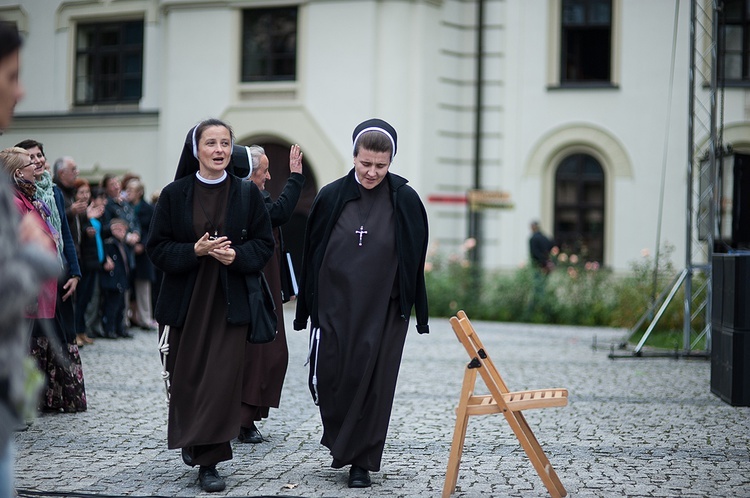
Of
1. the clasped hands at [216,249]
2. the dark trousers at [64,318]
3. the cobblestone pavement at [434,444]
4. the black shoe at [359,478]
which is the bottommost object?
the cobblestone pavement at [434,444]

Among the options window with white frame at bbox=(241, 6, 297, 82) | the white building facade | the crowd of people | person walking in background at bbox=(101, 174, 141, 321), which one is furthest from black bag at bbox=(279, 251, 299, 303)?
window with white frame at bbox=(241, 6, 297, 82)

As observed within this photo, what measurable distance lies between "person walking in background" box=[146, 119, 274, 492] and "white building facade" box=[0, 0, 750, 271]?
16.2m

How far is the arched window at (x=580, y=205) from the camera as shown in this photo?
2288 cm

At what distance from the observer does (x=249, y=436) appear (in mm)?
7629

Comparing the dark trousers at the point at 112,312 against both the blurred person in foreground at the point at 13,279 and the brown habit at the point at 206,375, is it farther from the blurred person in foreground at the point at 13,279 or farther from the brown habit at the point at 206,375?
the blurred person in foreground at the point at 13,279

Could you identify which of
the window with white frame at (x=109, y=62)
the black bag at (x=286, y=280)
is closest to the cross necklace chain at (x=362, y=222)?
the black bag at (x=286, y=280)

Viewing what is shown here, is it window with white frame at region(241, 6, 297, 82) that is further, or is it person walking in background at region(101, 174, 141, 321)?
window with white frame at region(241, 6, 297, 82)

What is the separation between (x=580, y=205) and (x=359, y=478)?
17.5 metres

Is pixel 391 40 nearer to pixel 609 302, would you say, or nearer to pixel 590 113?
pixel 590 113

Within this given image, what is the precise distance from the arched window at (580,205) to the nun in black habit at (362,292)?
16.5 meters

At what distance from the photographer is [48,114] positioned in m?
25.7

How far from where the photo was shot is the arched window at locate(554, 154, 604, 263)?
22875mm

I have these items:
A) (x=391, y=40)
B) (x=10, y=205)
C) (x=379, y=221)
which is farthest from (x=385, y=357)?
(x=391, y=40)

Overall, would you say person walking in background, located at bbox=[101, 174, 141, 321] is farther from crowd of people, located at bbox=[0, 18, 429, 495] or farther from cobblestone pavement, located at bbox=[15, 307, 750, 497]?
crowd of people, located at bbox=[0, 18, 429, 495]
